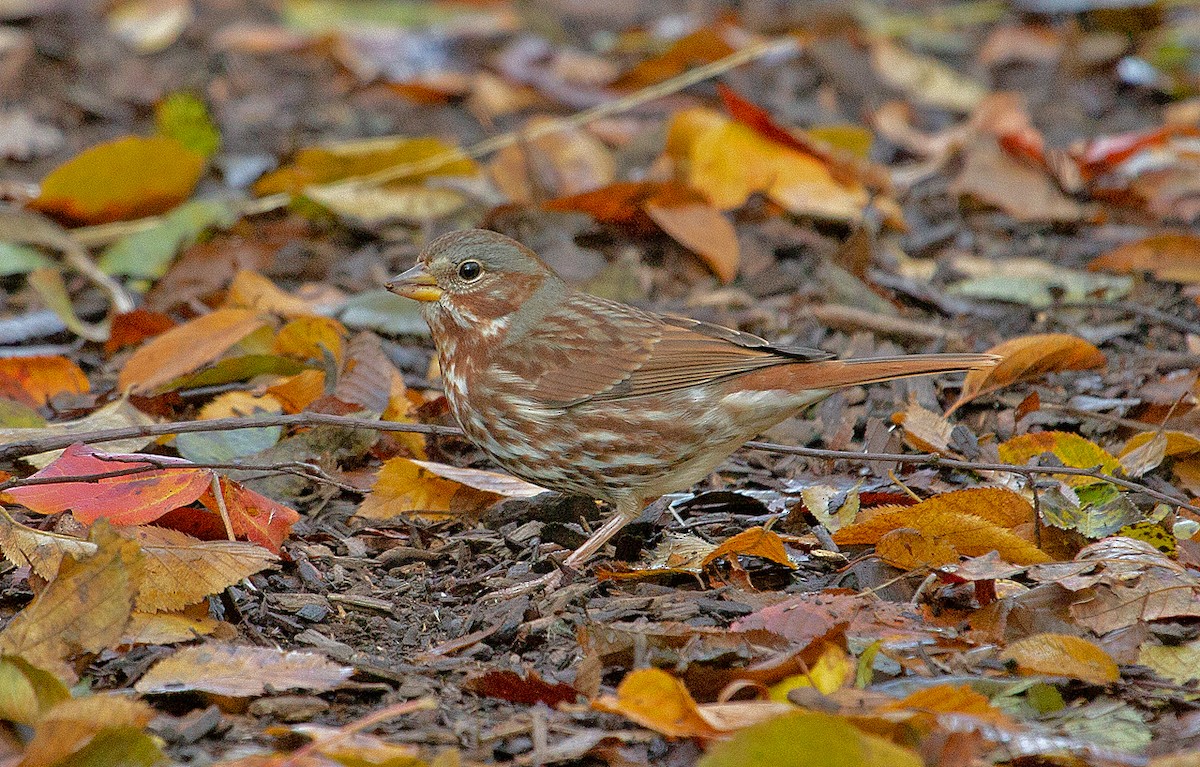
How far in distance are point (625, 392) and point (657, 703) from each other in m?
1.61

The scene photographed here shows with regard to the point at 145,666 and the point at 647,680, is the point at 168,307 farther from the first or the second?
the point at 647,680

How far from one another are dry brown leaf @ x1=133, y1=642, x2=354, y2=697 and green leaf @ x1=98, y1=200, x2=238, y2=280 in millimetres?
3222

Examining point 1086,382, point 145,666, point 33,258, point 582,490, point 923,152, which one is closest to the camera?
point 145,666

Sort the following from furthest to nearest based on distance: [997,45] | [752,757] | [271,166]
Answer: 1. [997,45]
2. [271,166]
3. [752,757]

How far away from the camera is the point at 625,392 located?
4.32m

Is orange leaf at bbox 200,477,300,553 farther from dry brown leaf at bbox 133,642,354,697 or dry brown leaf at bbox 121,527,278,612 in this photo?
dry brown leaf at bbox 133,642,354,697

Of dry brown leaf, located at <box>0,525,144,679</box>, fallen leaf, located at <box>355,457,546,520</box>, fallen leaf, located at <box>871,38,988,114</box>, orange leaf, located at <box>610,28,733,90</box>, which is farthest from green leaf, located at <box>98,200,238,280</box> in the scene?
fallen leaf, located at <box>871,38,988,114</box>

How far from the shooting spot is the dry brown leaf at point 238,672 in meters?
2.99

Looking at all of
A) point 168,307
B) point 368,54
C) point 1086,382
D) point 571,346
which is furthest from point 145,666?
point 368,54

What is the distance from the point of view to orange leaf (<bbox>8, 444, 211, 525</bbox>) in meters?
3.59

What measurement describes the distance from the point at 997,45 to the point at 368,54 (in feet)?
12.7

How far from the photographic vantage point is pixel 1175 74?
8.18 metres

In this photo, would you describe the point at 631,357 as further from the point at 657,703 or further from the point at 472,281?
the point at 657,703

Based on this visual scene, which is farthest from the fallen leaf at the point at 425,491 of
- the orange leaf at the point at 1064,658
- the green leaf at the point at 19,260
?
the green leaf at the point at 19,260
